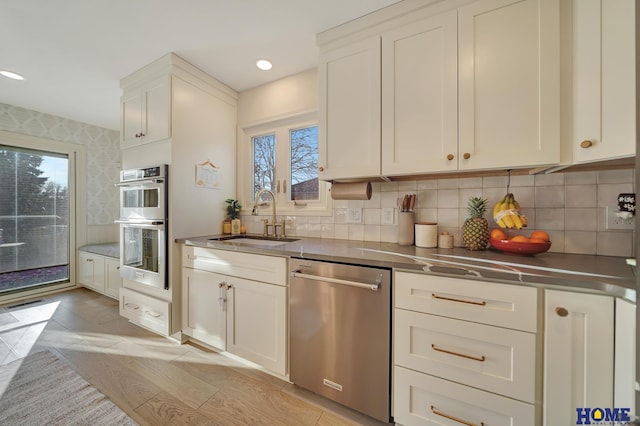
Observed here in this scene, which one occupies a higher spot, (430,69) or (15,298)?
(430,69)

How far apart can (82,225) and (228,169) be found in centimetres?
275

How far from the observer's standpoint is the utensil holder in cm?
165

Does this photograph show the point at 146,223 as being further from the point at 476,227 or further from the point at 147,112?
the point at 476,227

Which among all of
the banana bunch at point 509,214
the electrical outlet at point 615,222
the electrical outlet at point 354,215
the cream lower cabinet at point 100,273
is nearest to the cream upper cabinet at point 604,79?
the banana bunch at point 509,214

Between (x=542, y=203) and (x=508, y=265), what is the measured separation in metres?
0.67

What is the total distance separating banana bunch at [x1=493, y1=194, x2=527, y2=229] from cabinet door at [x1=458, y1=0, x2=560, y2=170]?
0.26 metres

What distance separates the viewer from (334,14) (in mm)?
1565

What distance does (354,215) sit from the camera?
6.48ft

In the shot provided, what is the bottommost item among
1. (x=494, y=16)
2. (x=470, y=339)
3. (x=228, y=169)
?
(x=470, y=339)

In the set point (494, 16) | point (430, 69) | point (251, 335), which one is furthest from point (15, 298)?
point (494, 16)

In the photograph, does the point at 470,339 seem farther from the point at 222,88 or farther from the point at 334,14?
the point at 222,88

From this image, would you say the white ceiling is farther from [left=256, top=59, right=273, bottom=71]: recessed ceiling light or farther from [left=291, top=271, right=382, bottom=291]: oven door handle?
[left=291, top=271, right=382, bottom=291]: oven door handle

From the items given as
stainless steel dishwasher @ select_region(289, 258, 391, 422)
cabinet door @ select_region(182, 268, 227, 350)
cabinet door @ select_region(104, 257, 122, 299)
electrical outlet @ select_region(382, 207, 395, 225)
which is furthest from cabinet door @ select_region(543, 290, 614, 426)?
cabinet door @ select_region(104, 257, 122, 299)

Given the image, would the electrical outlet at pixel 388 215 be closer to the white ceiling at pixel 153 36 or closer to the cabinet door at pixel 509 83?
the cabinet door at pixel 509 83
